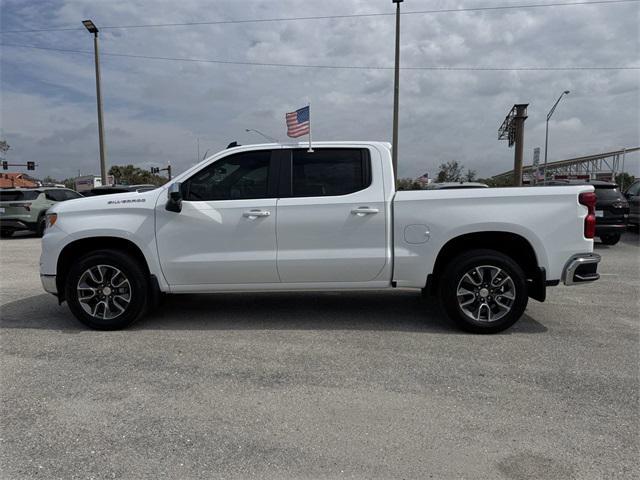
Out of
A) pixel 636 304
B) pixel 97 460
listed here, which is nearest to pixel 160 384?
pixel 97 460

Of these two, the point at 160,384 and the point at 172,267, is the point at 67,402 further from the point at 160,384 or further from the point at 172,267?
the point at 172,267

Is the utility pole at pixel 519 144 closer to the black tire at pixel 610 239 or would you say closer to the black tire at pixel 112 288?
the black tire at pixel 610 239

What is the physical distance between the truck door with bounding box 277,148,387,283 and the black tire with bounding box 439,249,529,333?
2.43 feet

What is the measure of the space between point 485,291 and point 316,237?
180 cm

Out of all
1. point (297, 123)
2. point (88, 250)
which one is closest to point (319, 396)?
point (88, 250)

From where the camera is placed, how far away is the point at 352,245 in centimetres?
506

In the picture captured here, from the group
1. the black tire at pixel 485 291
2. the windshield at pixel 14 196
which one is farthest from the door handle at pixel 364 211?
the windshield at pixel 14 196

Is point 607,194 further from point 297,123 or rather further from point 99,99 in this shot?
point 99,99

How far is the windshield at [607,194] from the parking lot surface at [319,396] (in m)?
6.29

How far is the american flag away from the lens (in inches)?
352

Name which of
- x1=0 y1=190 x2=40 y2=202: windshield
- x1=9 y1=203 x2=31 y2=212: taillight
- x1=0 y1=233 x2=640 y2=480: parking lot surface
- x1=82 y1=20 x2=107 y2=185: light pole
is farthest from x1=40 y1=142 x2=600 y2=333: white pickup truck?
x1=82 y1=20 x2=107 y2=185: light pole

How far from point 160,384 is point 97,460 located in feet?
3.36

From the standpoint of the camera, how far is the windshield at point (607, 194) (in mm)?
11289

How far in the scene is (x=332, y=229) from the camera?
5047mm
